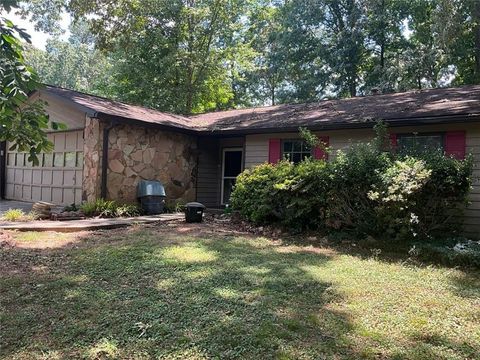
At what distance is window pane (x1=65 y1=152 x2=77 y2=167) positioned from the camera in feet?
35.2

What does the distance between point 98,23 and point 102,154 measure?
8.09m

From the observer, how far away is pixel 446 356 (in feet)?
9.27

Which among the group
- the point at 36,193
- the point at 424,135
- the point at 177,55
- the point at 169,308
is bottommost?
the point at 169,308

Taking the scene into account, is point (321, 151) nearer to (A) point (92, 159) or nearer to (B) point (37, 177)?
(A) point (92, 159)

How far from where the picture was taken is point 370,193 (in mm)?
6379

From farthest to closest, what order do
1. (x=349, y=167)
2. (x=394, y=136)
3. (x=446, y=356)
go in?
(x=394, y=136) → (x=349, y=167) → (x=446, y=356)

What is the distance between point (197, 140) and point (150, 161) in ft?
6.98

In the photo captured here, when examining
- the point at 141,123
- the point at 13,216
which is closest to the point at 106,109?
the point at 141,123

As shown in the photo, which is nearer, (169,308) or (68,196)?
(169,308)

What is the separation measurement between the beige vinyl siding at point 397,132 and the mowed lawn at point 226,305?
3.07m

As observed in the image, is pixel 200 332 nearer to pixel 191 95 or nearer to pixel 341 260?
pixel 341 260

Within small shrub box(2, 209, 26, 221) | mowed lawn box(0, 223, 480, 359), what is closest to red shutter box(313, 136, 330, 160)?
mowed lawn box(0, 223, 480, 359)

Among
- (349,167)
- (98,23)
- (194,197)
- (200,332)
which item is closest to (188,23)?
(98,23)

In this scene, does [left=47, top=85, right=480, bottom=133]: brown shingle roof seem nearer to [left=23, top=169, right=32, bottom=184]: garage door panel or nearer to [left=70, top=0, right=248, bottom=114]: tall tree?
[left=23, top=169, right=32, bottom=184]: garage door panel
